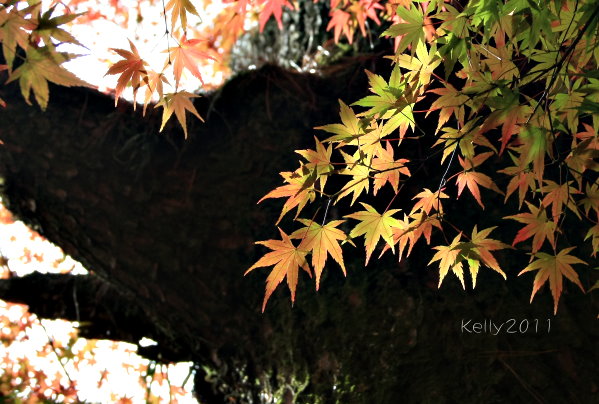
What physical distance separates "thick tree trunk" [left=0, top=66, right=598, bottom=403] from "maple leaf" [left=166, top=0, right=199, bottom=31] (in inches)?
26.6

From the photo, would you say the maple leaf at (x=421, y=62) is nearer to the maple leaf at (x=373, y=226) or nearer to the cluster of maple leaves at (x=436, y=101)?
the cluster of maple leaves at (x=436, y=101)

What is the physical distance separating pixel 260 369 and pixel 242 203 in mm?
451

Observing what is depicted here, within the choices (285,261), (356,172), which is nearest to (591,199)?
(356,172)

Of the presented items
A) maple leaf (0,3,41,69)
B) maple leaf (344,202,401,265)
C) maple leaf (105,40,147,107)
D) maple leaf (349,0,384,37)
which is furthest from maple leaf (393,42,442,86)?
maple leaf (349,0,384,37)

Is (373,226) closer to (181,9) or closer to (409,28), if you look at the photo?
(409,28)

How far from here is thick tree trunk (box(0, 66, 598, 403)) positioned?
4.24 feet

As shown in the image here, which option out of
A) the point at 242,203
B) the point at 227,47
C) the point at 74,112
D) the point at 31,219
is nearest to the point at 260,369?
the point at 242,203

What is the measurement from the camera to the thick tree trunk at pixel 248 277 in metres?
1.29

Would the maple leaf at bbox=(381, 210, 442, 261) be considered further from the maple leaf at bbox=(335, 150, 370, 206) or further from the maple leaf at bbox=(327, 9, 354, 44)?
the maple leaf at bbox=(327, 9, 354, 44)

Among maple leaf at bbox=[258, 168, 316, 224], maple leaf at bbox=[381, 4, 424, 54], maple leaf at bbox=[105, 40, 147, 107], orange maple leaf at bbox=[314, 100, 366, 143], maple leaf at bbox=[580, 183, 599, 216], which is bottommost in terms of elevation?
maple leaf at bbox=[258, 168, 316, 224]

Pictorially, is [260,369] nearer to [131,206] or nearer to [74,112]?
[131,206]

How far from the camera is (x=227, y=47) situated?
9.34 ft

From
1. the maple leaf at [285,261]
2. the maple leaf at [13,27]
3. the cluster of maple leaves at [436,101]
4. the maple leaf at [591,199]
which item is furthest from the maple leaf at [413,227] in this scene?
the maple leaf at [13,27]

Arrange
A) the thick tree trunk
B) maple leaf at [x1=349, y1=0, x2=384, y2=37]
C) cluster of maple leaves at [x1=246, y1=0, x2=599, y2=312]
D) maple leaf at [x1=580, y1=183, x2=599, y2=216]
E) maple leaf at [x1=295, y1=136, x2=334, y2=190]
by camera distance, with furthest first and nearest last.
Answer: maple leaf at [x1=349, y1=0, x2=384, y2=37] → the thick tree trunk → maple leaf at [x1=580, y1=183, x2=599, y2=216] → maple leaf at [x1=295, y1=136, x2=334, y2=190] → cluster of maple leaves at [x1=246, y1=0, x2=599, y2=312]
